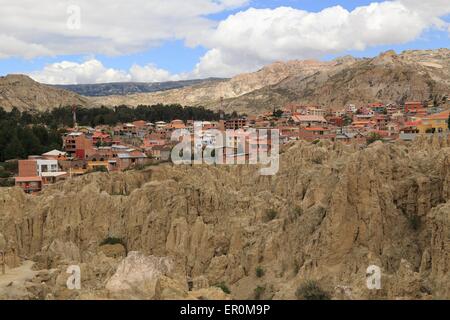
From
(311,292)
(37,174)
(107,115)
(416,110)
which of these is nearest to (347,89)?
(416,110)

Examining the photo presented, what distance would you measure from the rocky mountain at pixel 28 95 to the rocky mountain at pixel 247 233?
110267 mm

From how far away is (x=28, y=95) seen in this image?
149875mm

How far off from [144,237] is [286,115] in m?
68.2

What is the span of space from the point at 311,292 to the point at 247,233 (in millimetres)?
10301

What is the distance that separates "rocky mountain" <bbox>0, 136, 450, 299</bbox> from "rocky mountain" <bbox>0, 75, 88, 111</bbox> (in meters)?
110

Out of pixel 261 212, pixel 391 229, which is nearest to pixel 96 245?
pixel 261 212

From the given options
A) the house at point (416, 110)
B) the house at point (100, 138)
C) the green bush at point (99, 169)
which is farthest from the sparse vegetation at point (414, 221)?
the house at point (416, 110)

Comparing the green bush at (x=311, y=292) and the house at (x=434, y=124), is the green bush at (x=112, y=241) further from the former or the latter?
the house at (x=434, y=124)

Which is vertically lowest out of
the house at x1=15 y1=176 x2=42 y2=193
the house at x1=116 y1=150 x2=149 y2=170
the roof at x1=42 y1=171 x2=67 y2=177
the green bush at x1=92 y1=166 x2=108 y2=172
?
the house at x1=15 y1=176 x2=42 y2=193

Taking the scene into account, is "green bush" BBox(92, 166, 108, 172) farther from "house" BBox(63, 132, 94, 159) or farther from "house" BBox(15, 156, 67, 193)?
"house" BBox(63, 132, 94, 159)

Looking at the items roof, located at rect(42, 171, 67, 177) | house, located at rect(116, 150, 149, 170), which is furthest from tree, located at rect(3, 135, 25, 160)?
house, located at rect(116, 150, 149, 170)

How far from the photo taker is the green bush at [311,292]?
17.8m

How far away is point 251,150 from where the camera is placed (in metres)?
51.6

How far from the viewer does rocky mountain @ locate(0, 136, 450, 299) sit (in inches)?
767
